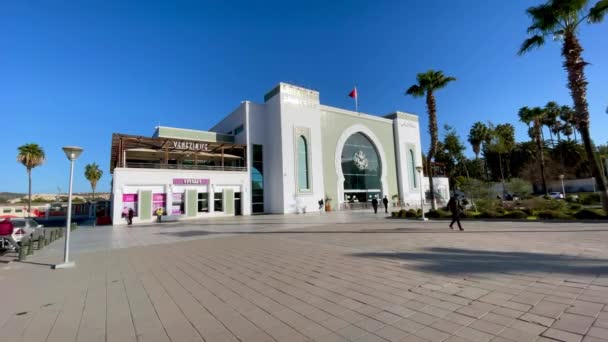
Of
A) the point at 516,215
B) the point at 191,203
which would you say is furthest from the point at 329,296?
the point at 191,203

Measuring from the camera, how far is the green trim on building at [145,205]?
24659 mm

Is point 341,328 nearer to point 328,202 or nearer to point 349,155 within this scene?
point 328,202

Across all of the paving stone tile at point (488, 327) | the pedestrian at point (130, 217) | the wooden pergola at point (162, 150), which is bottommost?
the paving stone tile at point (488, 327)

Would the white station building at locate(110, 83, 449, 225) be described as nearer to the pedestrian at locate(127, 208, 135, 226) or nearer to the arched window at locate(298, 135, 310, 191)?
the arched window at locate(298, 135, 310, 191)

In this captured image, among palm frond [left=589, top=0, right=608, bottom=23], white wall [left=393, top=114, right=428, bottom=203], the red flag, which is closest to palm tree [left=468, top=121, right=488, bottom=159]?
white wall [left=393, top=114, right=428, bottom=203]

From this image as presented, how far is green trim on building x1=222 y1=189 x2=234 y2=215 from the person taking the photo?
29.8 meters

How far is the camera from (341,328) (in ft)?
10.7

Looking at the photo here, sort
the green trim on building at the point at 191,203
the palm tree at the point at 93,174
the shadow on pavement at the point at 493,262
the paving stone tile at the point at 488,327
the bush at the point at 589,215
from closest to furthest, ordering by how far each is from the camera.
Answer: the paving stone tile at the point at 488,327 → the shadow on pavement at the point at 493,262 → the bush at the point at 589,215 → the green trim on building at the point at 191,203 → the palm tree at the point at 93,174

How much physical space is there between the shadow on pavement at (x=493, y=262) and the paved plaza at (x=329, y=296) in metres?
0.03

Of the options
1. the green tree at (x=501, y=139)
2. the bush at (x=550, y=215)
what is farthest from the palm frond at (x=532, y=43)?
the green tree at (x=501, y=139)

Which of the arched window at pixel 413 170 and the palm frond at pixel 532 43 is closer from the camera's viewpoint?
the palm frond at pixel 532 43

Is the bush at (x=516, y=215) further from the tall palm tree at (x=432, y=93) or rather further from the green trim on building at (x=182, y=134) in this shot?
the green trim on building at (x=182, y=134)

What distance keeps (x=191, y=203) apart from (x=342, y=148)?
822 inches

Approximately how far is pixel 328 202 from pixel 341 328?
31519mm
